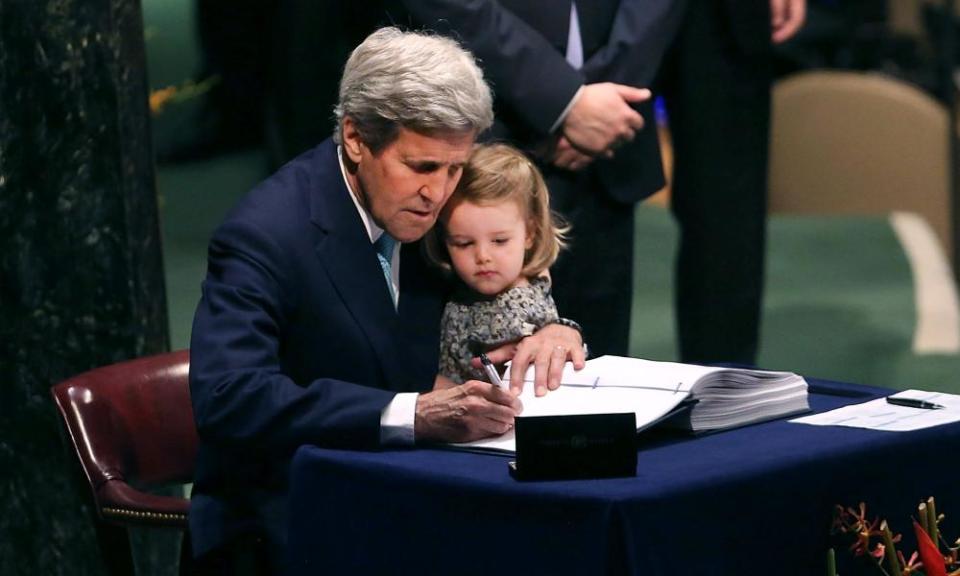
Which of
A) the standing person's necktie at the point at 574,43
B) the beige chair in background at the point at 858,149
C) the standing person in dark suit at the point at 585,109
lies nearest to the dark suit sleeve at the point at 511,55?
the standing person in dark suit at the point at 585,109

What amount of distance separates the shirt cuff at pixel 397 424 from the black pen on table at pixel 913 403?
0.72 metres

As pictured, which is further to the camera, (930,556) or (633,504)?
(930,556)

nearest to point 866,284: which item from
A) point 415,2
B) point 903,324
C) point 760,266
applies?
point 903,324

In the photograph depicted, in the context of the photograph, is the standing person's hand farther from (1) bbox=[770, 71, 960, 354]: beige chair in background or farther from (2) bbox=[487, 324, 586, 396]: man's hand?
(1) bbox=[770, 71, 960, 354]: beige chair in background

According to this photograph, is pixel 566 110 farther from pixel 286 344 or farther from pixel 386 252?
pixel 286 344

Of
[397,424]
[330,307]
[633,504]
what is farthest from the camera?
[330,307]

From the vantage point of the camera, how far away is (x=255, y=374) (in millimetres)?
2443

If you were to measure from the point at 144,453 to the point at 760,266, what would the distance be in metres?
2.09

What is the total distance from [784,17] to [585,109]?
1029 millimetres

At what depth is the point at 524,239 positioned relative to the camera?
2.86 metres

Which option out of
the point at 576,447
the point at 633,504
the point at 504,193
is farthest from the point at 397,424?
the point at 504,193

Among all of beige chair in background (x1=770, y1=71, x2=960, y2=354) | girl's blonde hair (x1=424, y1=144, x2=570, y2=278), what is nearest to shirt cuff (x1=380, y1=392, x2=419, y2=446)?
girl's blonde hair (x1=424, y1=144, x2=570, y2=278)

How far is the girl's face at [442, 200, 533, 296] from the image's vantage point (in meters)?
2.78

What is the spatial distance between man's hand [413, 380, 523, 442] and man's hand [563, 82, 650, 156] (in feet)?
4.00
